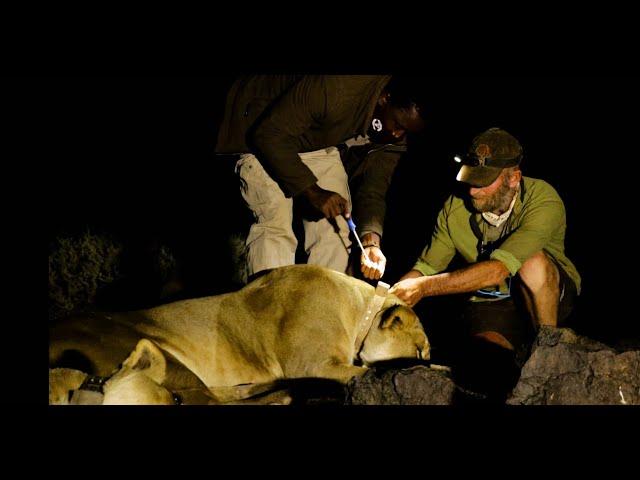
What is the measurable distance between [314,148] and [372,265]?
1.15 metres

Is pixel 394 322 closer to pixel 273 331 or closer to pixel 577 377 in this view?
pixel 273 331

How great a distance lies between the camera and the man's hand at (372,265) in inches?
189

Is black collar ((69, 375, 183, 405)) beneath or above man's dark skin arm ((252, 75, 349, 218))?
beneath

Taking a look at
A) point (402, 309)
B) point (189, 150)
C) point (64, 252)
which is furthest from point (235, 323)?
point (189, 150)

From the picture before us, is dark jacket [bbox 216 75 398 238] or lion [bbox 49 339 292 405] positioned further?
dark jacket [bbox 216 75 398 238]

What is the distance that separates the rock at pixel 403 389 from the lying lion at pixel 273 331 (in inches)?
34.8

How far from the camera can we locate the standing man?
4832 millimetres

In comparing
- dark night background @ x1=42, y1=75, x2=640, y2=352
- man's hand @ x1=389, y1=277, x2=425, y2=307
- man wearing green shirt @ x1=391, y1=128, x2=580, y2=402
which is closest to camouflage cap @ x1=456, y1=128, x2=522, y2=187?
man wearing green shirt @ x1=391, y1=128, x2=580, y2=402

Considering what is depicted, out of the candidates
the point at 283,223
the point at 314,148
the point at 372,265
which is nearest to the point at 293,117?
the point at 314,148

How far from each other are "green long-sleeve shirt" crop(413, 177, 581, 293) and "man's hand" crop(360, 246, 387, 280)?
0.42m

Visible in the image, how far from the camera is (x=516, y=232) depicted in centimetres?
466

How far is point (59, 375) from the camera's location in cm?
329

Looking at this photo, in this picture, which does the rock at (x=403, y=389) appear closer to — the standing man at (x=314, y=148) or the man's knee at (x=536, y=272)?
the standing man at (x=314, y=148)

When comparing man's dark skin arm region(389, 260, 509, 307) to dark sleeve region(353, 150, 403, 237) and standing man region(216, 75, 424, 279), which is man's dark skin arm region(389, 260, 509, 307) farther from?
dark sleeve region(353, 150, 403, 237)
